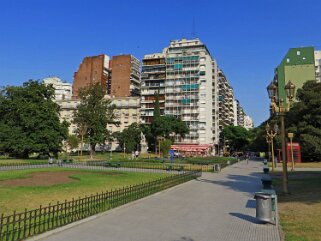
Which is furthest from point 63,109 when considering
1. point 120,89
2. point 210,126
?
point 210,126

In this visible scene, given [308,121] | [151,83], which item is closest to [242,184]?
[308,121]

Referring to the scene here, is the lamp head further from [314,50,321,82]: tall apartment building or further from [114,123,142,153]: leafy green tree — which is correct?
[314,50,321,82]: tall apartment building

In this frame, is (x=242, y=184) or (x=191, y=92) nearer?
(x=242, y=184)

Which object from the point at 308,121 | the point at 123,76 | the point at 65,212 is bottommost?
the point at 65,212

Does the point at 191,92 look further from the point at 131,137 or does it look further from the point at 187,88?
the point at 131,137

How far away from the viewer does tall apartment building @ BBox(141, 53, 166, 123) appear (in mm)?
97500

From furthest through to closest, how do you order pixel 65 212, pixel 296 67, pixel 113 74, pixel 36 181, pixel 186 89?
pixel 113 74
pixel 186 89
pixel 296 67
pixel 36 181
pixel 65 212

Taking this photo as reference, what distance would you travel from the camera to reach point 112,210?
11.8 metres

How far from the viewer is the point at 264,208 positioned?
1005 cm

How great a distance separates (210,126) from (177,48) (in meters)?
27.0

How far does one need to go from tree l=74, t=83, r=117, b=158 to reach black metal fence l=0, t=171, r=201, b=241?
53.1 meters

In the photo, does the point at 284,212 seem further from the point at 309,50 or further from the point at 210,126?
the point at 309,50

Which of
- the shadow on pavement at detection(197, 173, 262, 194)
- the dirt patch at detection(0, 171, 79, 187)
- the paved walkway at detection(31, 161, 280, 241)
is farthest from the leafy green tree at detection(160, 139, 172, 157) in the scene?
the paved walkway at detection(31, 161, 280, 241)

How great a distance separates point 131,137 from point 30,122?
126 feet
